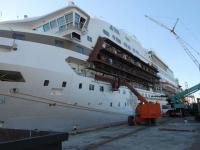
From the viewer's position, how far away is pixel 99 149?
1041cm

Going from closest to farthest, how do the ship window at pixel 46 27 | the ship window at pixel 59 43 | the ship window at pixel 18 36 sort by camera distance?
the ship window at pixel 18 36 → the ship window at pixel 59 43 → the ship window at pixel 46 27

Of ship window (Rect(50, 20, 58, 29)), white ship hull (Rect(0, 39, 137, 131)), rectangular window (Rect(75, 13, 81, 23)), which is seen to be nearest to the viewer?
white ship hull (Rect(0, 39, 137, 131))

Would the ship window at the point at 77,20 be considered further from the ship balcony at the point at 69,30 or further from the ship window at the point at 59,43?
the ship window at the point at 59,43

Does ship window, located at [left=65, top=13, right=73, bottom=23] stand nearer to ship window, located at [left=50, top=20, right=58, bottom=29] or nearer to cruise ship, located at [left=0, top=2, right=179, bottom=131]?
cruise ship, located at [left=0, top=2, right=179, bottom=131]

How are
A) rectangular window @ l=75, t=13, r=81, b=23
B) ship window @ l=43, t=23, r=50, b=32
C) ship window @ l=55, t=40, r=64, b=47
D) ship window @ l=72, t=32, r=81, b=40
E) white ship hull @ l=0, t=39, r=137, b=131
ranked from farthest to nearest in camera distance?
ship window @ l=43, t=23, r=50, b=32, rectangular window @ l=75, t=13, r=81, b=23, ship window @ l=72, t=32, r=81, b=40, ship window @ l=55, t=40, r=64, b=47, white ship hull @ l=0, t=39, r=137, b=131

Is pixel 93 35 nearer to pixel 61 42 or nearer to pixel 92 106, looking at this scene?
pixel 61 42

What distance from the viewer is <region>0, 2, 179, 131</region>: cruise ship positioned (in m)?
15.9

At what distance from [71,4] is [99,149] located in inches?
567

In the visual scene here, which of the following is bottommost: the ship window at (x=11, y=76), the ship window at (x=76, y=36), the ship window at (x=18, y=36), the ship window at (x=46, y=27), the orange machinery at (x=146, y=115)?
the orange machinery at (x=146, y=115)

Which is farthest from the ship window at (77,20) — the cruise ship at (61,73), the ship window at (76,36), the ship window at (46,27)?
the ship window at (46,27)

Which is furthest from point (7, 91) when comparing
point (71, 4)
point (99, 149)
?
point (71, 4)

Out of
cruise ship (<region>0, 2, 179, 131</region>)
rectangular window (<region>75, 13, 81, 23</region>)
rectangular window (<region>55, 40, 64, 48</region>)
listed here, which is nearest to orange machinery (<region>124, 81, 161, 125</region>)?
cruise ship (<region>0, 2, 179, 131</region>)

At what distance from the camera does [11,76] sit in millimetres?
16500

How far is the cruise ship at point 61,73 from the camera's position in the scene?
15.9 meters
